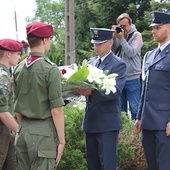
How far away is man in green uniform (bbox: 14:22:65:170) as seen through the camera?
294 cm

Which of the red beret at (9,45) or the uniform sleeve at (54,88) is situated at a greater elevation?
the red beret at (9,45)

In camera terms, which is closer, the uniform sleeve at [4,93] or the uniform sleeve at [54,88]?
the uniform sleeve at [54,88]

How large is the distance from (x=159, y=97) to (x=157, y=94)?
32mm

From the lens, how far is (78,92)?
3471 millimetres

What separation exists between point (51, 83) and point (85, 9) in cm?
2513

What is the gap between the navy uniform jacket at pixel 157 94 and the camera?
3.49 m

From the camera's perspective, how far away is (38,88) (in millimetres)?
2945

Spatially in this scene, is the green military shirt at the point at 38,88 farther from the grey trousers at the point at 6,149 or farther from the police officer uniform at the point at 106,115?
the police officer uniform at the point at 106,115

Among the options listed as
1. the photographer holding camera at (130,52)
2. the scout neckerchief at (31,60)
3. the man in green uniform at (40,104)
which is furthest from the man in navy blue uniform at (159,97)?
the photographer holding camera at (130,52)

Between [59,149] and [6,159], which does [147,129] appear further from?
[6,159]

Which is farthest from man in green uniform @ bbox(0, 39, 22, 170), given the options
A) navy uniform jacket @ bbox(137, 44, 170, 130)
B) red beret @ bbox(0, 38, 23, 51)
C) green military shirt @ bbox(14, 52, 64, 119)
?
navy uniform jacket @ bbox(137, 44, 170, 130)

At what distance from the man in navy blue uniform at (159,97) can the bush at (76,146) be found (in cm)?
98

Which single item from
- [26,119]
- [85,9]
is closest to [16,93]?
[26,119]

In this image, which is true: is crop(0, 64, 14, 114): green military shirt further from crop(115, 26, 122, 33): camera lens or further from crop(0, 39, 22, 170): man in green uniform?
crop(115, 26, 122, 33): camera lens
